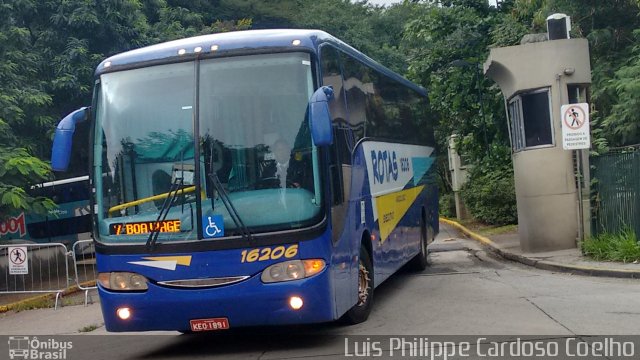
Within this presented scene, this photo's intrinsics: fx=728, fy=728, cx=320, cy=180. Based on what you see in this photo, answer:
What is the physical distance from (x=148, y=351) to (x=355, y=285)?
104 inches

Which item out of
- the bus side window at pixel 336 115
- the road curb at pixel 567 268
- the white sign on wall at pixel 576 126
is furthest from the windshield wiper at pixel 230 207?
the white sign on wall at pixel 576 126

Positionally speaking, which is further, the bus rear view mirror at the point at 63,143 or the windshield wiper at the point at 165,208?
the bus rear view mirror at the point at 63,143

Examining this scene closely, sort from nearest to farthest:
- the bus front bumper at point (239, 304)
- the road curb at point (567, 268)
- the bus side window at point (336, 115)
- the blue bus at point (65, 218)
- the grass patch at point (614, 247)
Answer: the bus front bumper at point (239, 304)
the bus side window at point (336, 115)
the road curb at point (567, 268)
the grass patch at point (614, 247)
the blue bus at point (65, 218)

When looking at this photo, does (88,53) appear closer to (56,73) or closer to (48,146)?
(56,73)

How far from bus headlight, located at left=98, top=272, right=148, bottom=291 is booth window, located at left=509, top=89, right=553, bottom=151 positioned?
403 inches

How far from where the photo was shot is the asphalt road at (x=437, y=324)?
8.12m

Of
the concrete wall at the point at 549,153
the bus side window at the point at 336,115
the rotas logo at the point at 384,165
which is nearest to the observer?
the bus side window at the point at 336,115

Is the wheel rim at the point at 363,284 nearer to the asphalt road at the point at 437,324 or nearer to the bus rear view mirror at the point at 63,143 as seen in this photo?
the asphalt road at the point at 437,324

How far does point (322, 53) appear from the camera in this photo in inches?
327

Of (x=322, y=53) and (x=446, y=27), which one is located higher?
(x=446, y=27)

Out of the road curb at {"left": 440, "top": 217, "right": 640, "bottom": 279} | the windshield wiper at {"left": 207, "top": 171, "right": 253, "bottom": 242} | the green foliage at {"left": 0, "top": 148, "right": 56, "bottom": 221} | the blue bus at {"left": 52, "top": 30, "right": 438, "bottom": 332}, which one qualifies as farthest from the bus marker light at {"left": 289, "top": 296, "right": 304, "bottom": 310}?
the green foliage at {"left": 0, "top": 148, "right": 56, "bottom": 221}

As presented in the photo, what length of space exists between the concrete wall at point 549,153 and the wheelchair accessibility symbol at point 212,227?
31.5 feet

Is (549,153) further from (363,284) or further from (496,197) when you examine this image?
(496,197)

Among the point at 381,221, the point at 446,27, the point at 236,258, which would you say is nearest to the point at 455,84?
the point at 446,27
